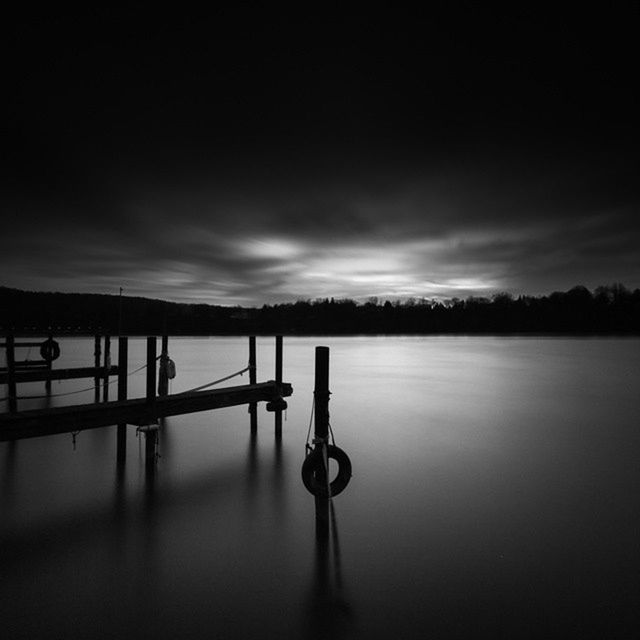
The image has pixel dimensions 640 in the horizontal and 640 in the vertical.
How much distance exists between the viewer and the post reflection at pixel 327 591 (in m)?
4.57

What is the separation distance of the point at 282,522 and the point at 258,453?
4320mm

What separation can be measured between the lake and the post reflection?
0.02 metres

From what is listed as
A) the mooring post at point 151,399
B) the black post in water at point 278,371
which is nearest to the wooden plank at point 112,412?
the mooring post at point 151,399

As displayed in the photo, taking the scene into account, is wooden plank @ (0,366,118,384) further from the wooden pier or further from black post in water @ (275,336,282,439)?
black post in water @ (275,336,282,439)

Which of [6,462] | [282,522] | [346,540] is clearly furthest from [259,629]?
[6,462]

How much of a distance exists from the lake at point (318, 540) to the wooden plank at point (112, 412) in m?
1.38

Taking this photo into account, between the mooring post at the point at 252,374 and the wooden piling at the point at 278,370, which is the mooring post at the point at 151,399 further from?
the mooring post at the point at 252,374

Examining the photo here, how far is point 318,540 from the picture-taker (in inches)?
254

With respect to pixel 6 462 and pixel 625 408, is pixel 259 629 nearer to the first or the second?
pixel 6 462

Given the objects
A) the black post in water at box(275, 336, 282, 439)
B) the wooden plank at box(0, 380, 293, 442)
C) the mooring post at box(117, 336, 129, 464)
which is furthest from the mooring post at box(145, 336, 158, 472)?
the black post in water at box(275, 336, 282, 439)

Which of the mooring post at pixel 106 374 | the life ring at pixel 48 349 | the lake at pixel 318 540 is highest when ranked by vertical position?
the life ring at pixel 48 349

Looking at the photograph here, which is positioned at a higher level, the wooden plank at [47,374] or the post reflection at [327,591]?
the wooden plank at [47,374]

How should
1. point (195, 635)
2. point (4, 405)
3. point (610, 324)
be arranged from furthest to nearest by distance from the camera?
1. point (610, 324)
2. point (4, 405)
3. point (195, 635)

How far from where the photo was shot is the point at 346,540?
649cm
